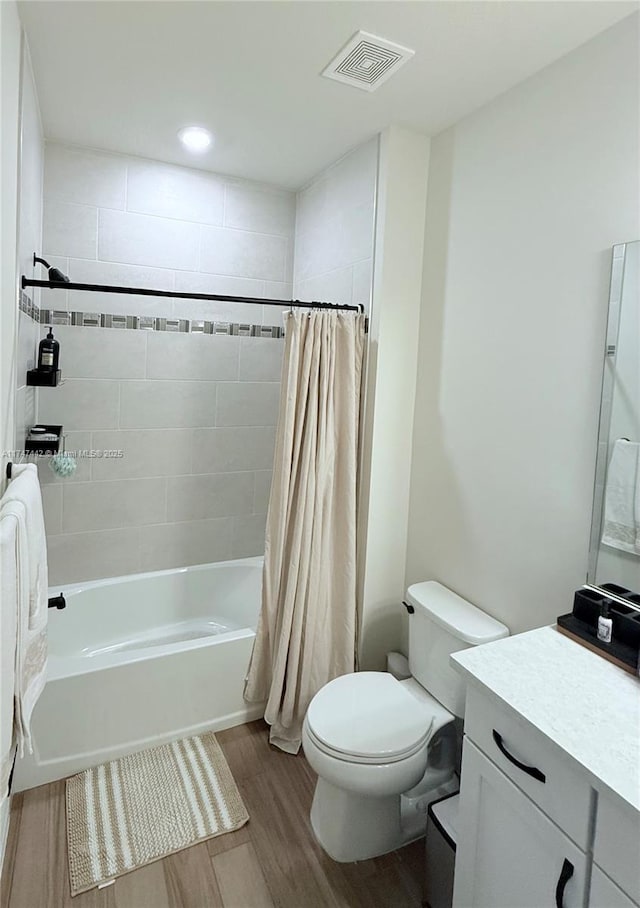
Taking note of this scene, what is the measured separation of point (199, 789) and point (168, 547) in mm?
1205

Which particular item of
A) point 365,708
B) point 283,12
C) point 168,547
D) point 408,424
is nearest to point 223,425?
point 168,547

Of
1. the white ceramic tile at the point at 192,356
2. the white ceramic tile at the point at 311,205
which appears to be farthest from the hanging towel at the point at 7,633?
the white ceramic tile at the point at 311,205

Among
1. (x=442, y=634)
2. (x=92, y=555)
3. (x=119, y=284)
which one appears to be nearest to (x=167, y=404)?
(x=119, y=284)

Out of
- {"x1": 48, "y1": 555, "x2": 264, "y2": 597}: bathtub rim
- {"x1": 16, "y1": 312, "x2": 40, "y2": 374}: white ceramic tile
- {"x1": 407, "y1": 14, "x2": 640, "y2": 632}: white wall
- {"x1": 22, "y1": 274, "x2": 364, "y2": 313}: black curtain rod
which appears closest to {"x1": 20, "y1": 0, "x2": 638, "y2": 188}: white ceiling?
{"x1": 407, "y1": 14, "x2": 640, "y2": 632}: white wall

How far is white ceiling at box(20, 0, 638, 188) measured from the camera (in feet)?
4.75

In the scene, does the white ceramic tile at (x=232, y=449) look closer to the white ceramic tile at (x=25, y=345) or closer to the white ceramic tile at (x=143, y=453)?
the white ceramic tile at (x=143, y=453)

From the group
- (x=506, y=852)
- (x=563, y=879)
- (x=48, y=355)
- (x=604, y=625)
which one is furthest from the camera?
(x=48, y=355)

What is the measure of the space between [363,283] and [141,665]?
183 centimetres

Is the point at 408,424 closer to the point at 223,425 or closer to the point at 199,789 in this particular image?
the point at 223,425

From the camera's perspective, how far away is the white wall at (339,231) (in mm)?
2268

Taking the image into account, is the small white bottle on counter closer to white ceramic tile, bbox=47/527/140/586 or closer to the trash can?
the trash can

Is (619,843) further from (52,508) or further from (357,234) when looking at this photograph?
(52,508)

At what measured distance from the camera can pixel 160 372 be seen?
8.86 ft

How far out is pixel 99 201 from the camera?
2.50 metres
